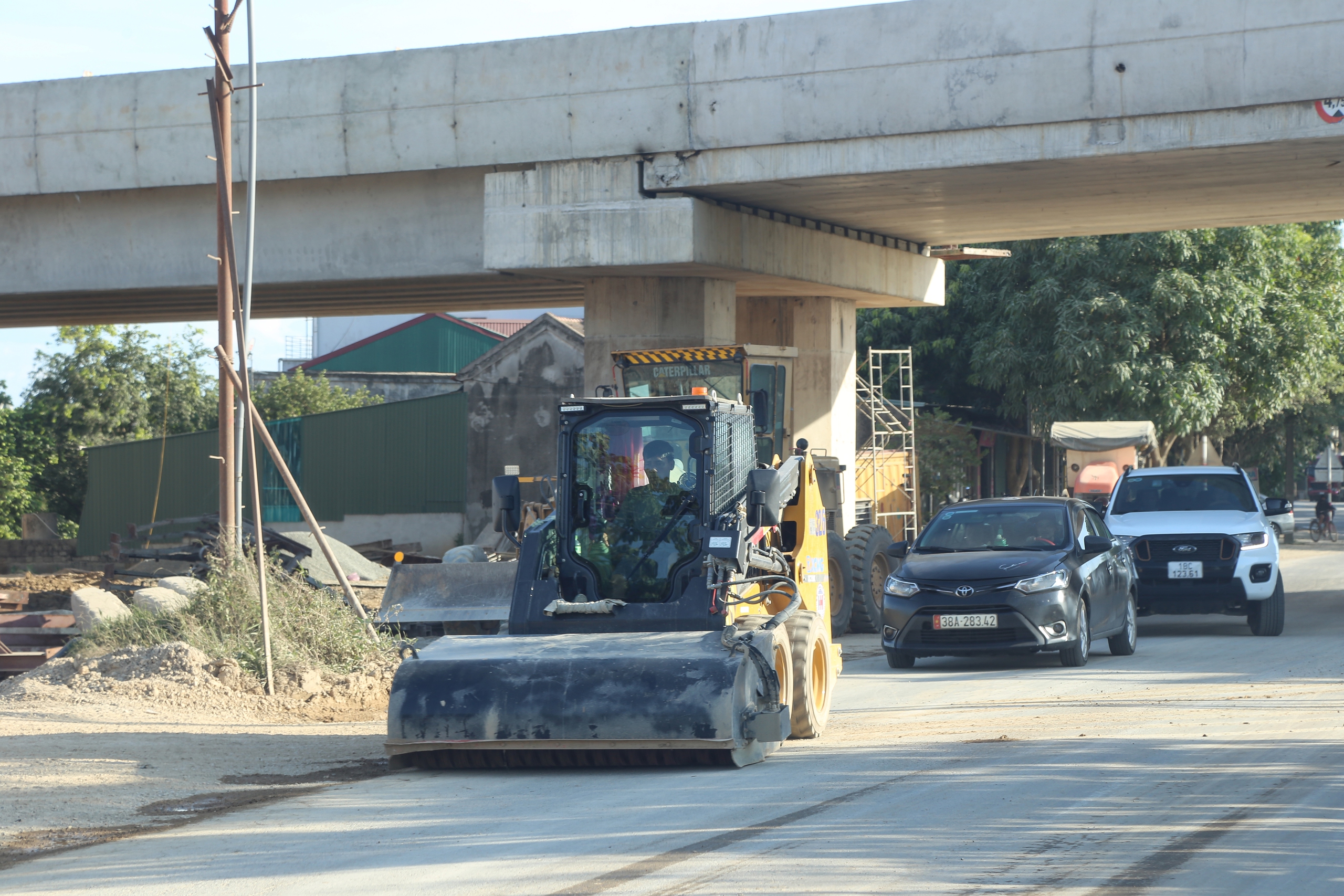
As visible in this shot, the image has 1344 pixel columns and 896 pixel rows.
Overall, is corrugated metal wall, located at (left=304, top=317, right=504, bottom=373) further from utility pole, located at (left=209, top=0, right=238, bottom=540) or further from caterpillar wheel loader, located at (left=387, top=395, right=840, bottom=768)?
caterpillar wheel loader, located at (left=387, top=395, right=840, bottom=768)

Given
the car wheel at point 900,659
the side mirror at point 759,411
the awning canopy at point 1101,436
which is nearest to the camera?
the side mirror at point 759,411

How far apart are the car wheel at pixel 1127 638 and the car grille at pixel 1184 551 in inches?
57.1

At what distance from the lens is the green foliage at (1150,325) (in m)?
33.9

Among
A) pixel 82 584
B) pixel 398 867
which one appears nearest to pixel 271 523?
pixel 82 584

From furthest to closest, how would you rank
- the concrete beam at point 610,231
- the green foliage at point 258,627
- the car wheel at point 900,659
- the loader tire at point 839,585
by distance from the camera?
1. the concrete beam at point 610,231
2. the loader tire at point 839,585
3. the car wheel at point 900,659
4. the green foliage at point 258,627

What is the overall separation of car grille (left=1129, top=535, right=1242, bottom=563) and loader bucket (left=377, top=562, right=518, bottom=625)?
24.6ft

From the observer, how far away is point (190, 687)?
1190 centimetres

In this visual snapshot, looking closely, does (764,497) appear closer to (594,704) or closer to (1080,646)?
(594,704)

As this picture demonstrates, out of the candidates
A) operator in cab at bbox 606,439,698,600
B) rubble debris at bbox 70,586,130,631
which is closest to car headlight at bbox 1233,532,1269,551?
operator in cab at bbox 606,439,698,600

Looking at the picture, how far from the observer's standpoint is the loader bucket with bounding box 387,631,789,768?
329 inches

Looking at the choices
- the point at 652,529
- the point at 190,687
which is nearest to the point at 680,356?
the point at 190,687

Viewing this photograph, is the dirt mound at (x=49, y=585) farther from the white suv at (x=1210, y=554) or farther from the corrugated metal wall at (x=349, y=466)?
the white suv at (x=1210, y=554)

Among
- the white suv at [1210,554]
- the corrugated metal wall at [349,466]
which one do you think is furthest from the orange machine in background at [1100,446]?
the white suv at [1210,554]

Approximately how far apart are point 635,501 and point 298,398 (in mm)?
39002
